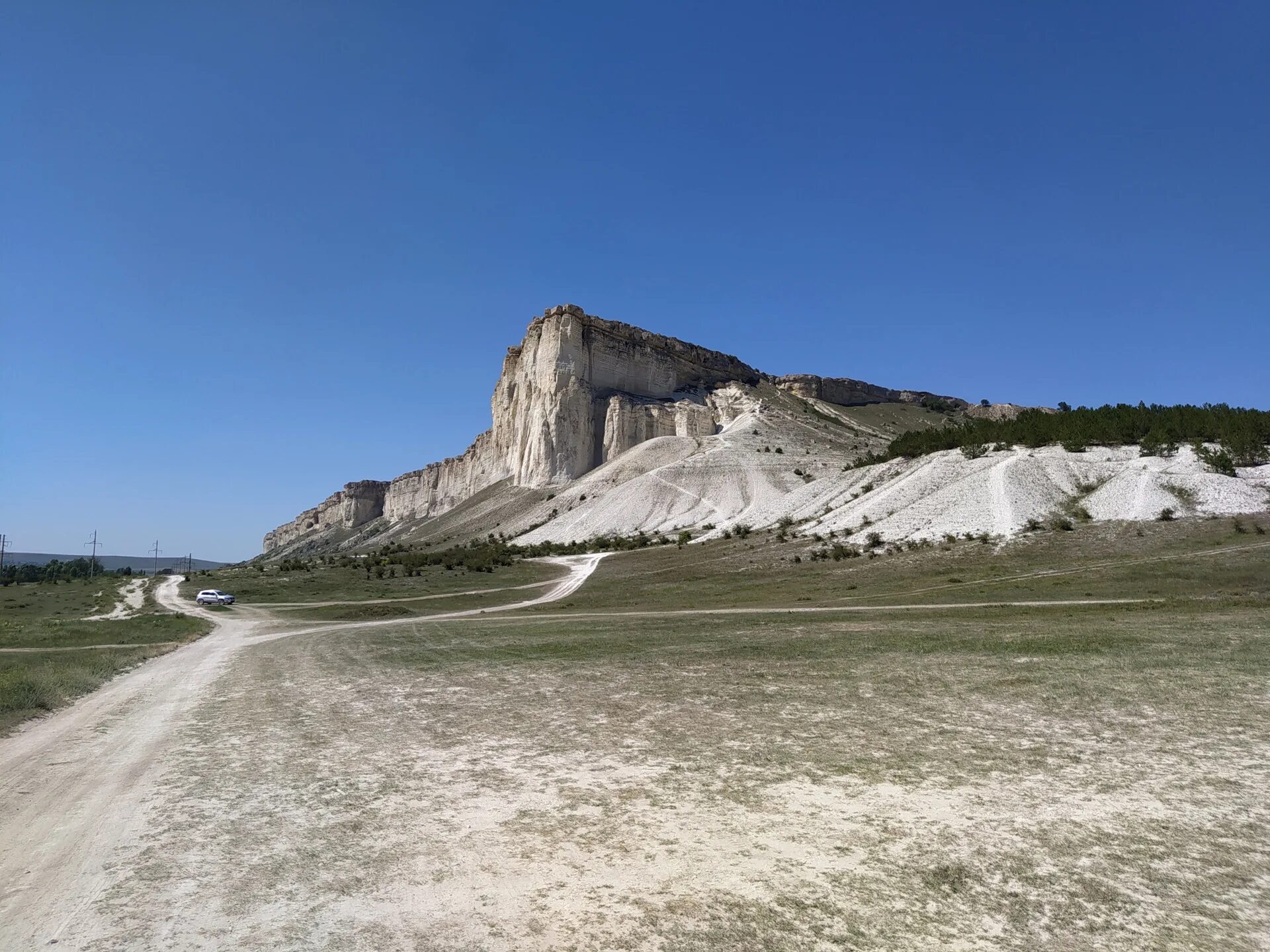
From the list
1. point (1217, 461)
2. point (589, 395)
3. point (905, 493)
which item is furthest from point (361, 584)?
point (1217, 461)

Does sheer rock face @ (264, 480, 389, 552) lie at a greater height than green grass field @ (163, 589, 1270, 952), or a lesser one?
greater

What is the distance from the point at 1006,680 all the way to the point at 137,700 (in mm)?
15029

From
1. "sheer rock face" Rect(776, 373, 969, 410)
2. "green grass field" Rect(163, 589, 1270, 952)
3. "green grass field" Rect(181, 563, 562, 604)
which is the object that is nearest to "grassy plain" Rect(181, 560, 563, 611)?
"green grass field" Rect(181, 563, 562, 604)

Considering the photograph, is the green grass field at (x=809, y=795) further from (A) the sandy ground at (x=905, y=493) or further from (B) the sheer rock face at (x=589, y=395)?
(B) the sheer rock face at (x=589, y=395)

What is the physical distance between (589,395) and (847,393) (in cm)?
5568

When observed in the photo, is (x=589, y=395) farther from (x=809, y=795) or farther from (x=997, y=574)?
(x=809, y=795)

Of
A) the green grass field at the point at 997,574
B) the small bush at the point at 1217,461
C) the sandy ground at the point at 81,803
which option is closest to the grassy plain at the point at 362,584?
the green grass field at the point at 997,574

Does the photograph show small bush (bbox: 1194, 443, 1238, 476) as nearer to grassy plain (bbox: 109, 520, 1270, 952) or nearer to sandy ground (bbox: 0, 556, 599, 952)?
grassy plain (bbox: 109, 520, 1270, 952)

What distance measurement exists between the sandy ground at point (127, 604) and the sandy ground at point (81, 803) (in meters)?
26.2

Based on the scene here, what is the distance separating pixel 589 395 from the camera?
334 ft

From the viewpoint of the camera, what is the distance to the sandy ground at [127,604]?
37969 mm

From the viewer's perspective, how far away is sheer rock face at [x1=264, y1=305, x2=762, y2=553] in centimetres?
9962

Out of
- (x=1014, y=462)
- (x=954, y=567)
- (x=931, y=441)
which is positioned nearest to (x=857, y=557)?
(x=954, y=567)

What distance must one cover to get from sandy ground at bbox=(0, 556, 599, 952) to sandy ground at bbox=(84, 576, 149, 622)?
2616 cm
